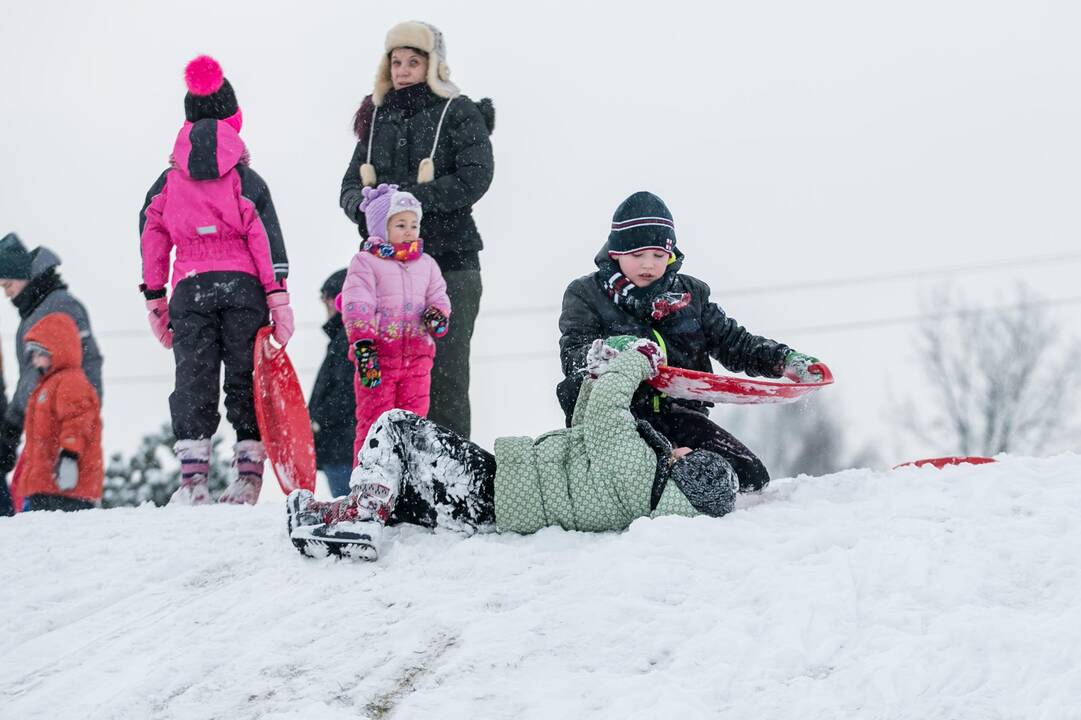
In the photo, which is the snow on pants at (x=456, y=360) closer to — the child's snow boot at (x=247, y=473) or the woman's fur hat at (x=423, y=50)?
the child's snow boot at (x=247, y=473)

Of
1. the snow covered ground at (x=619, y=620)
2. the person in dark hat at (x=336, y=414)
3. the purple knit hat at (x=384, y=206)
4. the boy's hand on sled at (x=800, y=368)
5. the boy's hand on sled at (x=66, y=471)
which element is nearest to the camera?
the snow covered ground at (x=619, y=620)

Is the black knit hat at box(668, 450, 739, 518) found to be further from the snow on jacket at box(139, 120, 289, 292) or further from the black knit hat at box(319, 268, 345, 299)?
the black knit hat at box(319, 268, 345, 299)

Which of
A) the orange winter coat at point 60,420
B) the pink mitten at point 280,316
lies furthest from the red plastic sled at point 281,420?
the orange winter coat at point 60,420

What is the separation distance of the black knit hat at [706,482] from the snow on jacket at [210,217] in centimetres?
268

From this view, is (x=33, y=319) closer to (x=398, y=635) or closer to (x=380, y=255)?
(x=380, y=255)

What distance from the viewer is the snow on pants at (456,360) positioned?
6.23 meters

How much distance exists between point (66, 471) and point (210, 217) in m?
1.64

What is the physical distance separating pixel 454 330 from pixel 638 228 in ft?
5.70

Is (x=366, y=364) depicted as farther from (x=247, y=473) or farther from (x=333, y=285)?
(x=333, y=285)

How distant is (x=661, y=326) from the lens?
4.91 metres

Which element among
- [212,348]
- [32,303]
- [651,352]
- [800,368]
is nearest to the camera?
[651,352]

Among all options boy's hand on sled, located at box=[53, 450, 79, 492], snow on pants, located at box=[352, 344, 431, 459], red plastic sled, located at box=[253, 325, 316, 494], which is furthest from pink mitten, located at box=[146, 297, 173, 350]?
snow on pants, located at box=[352, 344, 431, 459]

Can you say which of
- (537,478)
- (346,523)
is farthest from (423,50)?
(346,523)

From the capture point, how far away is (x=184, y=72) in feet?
20.2
